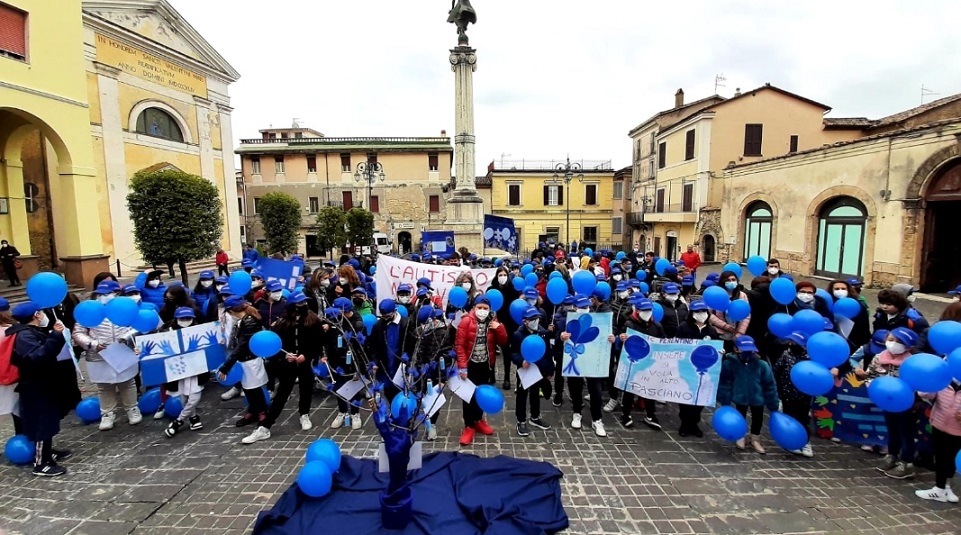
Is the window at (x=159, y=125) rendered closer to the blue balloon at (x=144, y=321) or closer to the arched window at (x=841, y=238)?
the blue balloon at (x=144, y=321)

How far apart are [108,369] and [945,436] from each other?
29.6 feet

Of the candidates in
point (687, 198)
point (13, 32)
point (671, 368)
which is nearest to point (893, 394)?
point (671, 368)

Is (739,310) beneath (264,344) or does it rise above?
above

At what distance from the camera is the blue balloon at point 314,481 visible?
13.7 feet

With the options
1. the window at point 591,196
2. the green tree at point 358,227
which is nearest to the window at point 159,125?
the green tree at point 358,227

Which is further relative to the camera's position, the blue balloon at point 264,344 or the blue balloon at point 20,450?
the blue balloon at point 264,344

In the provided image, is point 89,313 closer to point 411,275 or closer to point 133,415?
point 133,415

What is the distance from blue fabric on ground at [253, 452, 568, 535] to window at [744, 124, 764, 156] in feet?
91.2

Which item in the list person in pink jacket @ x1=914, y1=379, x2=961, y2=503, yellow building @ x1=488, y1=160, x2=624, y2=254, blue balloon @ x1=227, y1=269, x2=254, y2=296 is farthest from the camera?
yellow building @ x1=488, y1=160, x2=624, y2=254

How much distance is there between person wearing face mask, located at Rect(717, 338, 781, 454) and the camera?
5.13 metres

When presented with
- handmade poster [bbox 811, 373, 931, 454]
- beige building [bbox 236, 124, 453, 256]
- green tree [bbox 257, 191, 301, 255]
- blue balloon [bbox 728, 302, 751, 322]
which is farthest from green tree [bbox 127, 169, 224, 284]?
beige building [bbox 236, 124, 453, 256]

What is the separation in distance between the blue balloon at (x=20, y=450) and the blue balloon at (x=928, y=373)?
8844 mm

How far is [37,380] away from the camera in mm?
4711

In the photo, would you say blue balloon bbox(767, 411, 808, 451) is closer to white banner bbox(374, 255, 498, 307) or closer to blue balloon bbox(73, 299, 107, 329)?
white banner bbox(374, 255, 498, 307)
